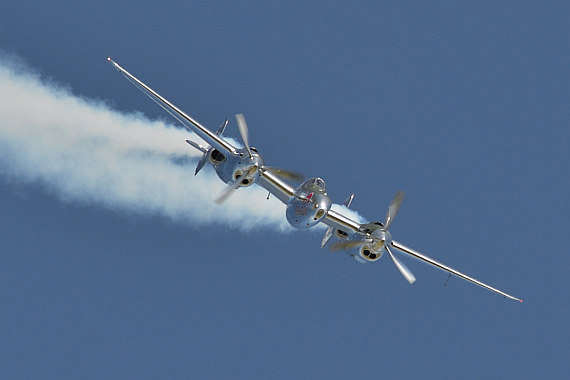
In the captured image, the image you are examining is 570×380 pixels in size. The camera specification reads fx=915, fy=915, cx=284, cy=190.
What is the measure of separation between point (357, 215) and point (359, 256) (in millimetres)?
8546

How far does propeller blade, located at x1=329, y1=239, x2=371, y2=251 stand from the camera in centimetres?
5178

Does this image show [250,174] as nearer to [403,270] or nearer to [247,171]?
[247,171]

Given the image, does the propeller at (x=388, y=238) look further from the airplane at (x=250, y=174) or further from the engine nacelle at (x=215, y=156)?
the engine nacelle at (x=215, y=156)

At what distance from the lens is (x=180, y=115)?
1991 inches

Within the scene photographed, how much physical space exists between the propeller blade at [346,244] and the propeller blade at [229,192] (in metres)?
6.34

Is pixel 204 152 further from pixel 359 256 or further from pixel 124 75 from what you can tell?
pixel 359 256

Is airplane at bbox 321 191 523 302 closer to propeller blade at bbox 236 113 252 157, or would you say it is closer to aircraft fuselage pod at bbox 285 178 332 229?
aircraft fuselage pod at bbox 285 178 332 229

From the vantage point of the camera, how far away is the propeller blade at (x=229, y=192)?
1976 inches

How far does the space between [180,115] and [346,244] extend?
1192cm

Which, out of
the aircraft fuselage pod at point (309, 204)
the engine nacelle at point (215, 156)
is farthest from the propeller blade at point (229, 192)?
the aircraft fuselage pod at point (309, 204)

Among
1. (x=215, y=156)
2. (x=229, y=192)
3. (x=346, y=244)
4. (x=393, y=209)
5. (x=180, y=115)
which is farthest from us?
(x=215, y=156)

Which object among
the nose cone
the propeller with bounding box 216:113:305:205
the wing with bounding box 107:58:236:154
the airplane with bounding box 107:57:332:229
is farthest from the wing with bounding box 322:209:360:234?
the wing with bounding box 107:58:236:154

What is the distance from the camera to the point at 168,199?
60.1 m

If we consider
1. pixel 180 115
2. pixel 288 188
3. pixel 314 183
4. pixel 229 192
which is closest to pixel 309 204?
pixel 314 183
